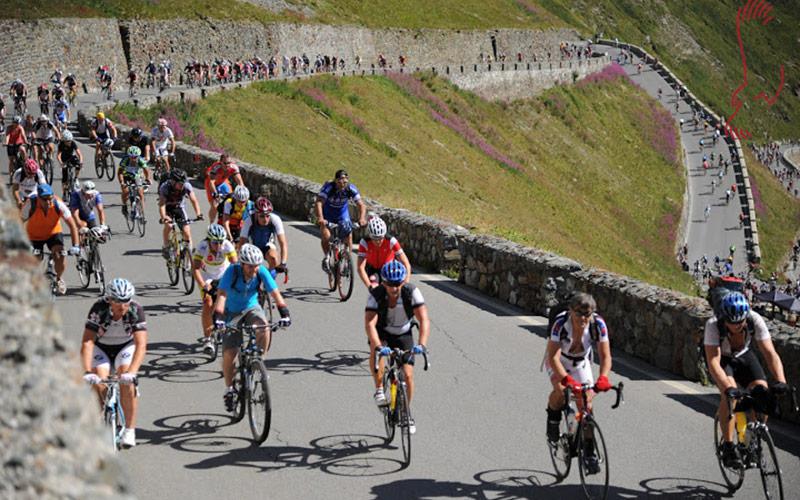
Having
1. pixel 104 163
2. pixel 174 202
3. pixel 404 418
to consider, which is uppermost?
pixel 104 163

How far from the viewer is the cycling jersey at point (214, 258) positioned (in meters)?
12.2

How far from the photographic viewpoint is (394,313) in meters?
9.38

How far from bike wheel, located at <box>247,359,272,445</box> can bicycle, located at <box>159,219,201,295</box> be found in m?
6.70

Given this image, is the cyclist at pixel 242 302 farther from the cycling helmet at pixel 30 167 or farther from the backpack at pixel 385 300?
the cycling helmet at pixel 30 167

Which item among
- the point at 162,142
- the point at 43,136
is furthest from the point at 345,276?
the point at 43,136

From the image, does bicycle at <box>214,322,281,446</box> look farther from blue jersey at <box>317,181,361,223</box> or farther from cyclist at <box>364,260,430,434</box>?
blue jersey at <box>317,181,361,223</box>

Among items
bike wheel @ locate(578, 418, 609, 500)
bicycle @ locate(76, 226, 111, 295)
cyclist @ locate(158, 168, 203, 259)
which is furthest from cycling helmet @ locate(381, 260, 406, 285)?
bicycle @ locate(76, 226, 111, 295)

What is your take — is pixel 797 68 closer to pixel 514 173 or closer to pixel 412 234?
pixel 514 173

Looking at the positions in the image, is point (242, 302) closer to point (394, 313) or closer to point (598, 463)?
point (394, 313)

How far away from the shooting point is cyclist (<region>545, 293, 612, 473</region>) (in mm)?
8055

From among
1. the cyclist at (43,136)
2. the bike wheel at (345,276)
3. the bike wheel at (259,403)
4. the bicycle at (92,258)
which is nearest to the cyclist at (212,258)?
the bike wheel at (259,403)

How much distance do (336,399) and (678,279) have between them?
47.8m

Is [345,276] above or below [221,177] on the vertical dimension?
below

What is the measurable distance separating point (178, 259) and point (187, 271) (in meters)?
0.27
